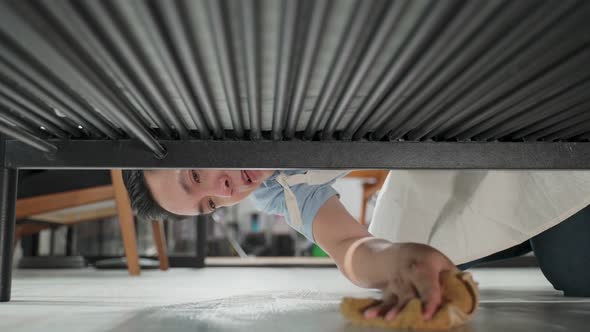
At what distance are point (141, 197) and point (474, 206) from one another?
0.62m

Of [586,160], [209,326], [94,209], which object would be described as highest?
[94,209]

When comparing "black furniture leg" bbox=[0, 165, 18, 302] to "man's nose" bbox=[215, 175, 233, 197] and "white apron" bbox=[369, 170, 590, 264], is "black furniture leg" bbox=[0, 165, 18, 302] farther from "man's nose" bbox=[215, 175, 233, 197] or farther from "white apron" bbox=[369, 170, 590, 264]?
"white apron" bbox=[369, 170, 590, 264]

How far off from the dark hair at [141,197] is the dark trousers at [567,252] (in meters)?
0.64

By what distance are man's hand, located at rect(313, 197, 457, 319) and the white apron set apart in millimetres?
288

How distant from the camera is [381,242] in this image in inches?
26.9

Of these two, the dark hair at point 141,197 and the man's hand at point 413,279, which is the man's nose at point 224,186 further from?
the man's hand at point 413,279

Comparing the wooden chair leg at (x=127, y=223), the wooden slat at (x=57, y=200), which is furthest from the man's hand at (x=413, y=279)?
the wooden slat at (x=57, y=200)

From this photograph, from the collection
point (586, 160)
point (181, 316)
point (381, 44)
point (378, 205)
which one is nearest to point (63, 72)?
point (381, 44)

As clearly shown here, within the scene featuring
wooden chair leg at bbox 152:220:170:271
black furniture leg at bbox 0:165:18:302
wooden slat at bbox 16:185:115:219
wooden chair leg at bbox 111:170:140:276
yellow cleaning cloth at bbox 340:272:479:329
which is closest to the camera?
yellow cleaning cloth at bbox 340:272:479:329

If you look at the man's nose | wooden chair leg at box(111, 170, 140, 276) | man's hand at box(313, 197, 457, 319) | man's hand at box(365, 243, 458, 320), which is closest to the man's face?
the man's nose

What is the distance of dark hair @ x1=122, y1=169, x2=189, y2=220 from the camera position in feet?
3.02

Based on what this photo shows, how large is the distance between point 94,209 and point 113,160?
206cm

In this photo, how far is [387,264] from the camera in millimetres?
561

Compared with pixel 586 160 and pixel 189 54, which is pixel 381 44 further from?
pixel 586 160
